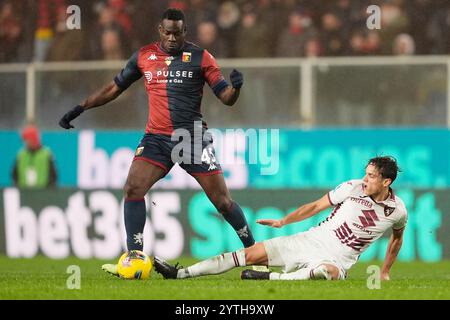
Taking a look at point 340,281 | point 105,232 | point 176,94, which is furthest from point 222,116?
point 340,281

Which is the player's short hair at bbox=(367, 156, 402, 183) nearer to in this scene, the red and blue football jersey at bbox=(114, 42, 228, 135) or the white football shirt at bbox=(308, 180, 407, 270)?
the white football shirt at bbox=(308, 180, 407, 270)

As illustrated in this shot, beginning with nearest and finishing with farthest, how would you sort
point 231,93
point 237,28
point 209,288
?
point 209,288
point 231,93
point 237,28

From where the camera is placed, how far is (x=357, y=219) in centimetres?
1018

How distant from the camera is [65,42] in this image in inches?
682

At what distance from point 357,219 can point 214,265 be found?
1.29 metres

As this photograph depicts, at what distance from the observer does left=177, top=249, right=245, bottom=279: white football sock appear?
10078 mm

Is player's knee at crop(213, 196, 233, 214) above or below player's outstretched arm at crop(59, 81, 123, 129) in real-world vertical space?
below

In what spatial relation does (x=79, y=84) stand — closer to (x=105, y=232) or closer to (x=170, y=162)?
(x=105, y=232)

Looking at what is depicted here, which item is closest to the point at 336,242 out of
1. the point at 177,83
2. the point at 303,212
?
the point at 303,212

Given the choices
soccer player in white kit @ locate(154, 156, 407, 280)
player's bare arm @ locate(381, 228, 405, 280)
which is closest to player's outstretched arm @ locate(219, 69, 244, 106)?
soccer player in white kit @ locate(154, 156, 407, 280)

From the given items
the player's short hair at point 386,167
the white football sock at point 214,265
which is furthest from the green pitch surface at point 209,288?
the player's short hair at point 386,167

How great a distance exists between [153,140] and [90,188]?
5593mm

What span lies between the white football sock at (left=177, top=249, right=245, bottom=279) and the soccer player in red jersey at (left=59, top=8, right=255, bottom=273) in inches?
21.9

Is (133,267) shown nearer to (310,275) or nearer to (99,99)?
(310,275)
